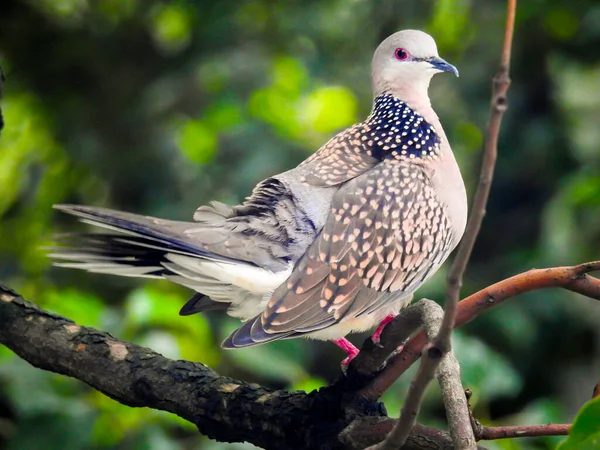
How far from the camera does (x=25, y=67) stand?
4660mm

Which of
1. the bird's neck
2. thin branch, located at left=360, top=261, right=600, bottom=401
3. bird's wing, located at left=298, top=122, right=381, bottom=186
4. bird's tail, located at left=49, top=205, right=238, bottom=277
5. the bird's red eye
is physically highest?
the bird's red eye

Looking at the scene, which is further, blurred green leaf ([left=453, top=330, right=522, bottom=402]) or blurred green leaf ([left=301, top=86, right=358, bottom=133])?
blurred green leaf ([left=301, top=86, right=358, bottom=133])

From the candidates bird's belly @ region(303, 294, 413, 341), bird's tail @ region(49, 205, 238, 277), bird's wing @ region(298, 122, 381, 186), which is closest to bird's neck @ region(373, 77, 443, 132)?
bird's wing @ region(298, 122, 381, 186)

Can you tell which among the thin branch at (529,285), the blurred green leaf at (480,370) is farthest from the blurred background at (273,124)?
the thin branch at (529,285)

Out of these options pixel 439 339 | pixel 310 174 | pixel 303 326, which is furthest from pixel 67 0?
pixel 439 339

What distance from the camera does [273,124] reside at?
13.4 ft

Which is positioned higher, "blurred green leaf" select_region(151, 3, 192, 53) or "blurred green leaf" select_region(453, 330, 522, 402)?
"blurred green leaf" select_region(151, 3, 192, 53)

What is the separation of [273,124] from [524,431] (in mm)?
2563

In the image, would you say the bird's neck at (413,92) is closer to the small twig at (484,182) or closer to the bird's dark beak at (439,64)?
the bird's dark beak at (439,64)

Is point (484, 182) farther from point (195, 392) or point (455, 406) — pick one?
point (195, 392)

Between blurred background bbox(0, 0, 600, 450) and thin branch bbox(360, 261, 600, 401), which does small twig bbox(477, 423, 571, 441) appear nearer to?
thin branch bbox(360, 261, 600, 401)

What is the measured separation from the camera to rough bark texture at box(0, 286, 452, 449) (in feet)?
6.84

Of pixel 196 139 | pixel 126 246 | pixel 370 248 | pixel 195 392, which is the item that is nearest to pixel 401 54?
pixel 370 248

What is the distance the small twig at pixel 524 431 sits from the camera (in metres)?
1.73
